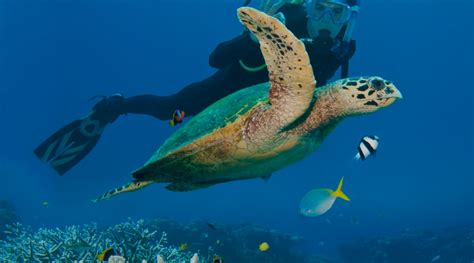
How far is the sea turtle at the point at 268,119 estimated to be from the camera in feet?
7.34

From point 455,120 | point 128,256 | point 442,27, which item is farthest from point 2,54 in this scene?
point 455,120

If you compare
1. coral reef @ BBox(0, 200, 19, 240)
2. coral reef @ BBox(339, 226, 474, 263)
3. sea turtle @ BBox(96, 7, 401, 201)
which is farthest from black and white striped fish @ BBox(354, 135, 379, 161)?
coral reef @ BBox(0, 200, 19, 240)

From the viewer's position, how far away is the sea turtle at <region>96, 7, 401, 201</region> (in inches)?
88.0

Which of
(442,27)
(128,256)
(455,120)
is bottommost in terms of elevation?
(128,256)

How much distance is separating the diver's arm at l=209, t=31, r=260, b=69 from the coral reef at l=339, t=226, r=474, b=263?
9352 mm

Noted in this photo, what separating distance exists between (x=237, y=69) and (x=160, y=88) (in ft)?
167

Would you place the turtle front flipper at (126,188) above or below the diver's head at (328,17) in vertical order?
below

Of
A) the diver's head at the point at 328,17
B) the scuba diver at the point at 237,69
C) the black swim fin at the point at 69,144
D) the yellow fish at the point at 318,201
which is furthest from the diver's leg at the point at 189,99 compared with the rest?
the yellow fish at the point at 318,201

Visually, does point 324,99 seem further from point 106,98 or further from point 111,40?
point 111,40

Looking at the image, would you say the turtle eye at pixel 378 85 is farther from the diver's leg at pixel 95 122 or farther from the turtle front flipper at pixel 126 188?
the diver's leg at pixel 95 122

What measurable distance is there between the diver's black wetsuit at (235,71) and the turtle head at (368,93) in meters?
1.75

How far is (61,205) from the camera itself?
123 ft

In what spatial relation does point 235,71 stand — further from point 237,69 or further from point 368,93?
point 368,93

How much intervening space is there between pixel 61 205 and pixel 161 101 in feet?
122
